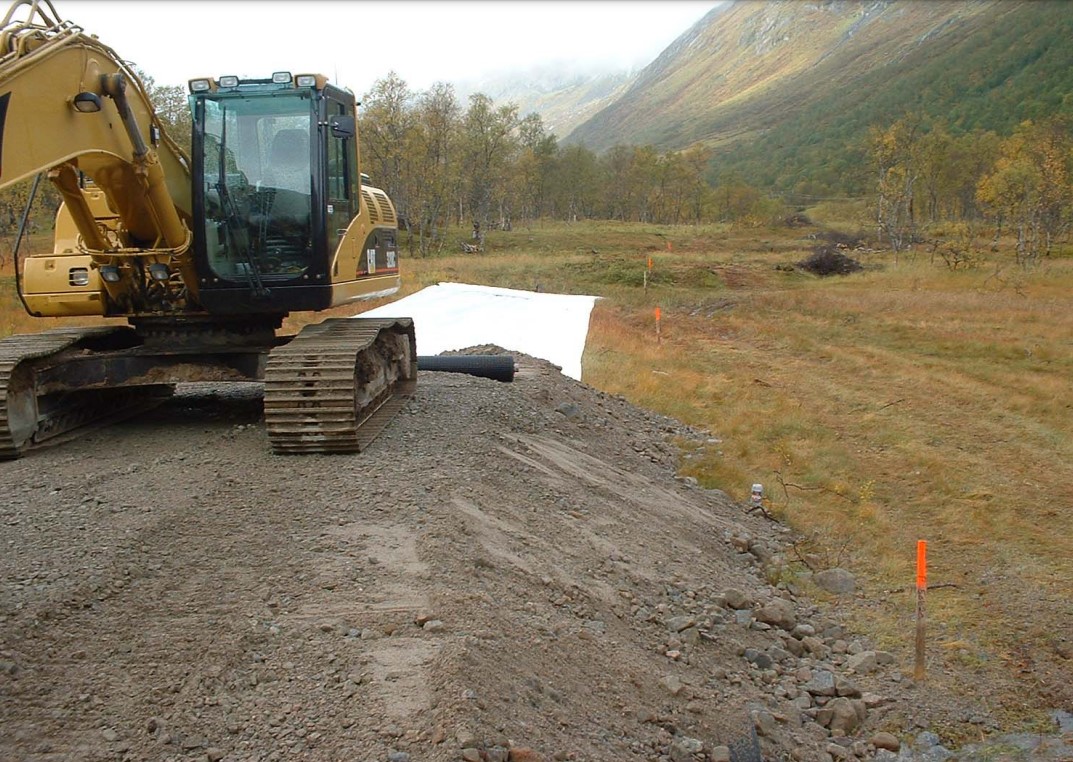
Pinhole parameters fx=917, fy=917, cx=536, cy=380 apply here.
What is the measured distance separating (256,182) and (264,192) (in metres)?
0.11

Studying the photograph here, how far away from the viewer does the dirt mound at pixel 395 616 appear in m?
3.67

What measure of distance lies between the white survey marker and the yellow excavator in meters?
6.63

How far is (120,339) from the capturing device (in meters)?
8.98

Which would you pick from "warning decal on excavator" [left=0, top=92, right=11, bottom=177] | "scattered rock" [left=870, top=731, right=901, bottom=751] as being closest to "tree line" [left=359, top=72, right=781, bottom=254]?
"warning decal on excavator" [left=0, top=92, right=11, bottom=177]

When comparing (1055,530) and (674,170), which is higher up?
(674,170)

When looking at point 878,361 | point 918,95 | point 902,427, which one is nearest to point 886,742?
point 902,427

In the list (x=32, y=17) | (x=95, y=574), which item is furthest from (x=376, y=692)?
(x=32, y=17)

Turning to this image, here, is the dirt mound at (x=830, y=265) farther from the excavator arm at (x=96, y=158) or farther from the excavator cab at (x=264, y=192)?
the excavator arm at (x=96, y=158)

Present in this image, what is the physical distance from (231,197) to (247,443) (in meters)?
2.08

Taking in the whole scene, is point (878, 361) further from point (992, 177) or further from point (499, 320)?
point (992, 177)

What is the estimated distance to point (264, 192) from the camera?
7.79 metres

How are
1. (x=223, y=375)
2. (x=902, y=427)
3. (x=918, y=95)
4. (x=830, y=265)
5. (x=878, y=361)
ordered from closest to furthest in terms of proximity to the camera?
(x=223, y=375)
(x=902, y=427)
(x=878, y=361)
(x=830, y=265)
(x=918, y=95)

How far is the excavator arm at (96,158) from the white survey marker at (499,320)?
677 cm

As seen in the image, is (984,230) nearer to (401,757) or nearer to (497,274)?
(497,274)
